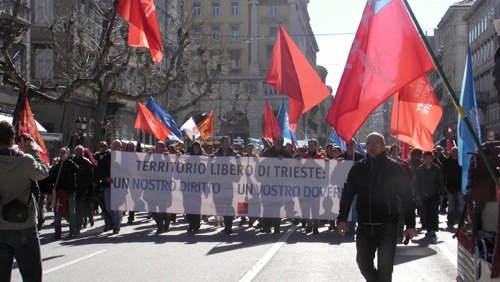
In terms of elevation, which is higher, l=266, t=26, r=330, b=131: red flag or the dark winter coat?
l=266, t=26, r=330, b=131: red flag

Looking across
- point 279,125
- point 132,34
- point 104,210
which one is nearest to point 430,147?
point 132,34

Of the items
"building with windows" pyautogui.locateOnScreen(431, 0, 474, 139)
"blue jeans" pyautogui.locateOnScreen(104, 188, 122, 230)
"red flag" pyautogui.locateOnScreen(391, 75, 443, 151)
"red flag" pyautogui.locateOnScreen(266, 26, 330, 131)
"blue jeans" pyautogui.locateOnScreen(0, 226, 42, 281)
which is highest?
"building with windows" pyautogui.locateOnScreen(431, 0, 474, 139)

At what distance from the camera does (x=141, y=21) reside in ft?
43.7

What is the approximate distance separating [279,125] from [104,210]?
31.7 ft

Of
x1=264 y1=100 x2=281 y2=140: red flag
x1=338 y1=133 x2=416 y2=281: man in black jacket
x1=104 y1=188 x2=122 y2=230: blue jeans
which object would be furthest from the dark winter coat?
x1=264 y1=100 x2=281 y2=140: red flag

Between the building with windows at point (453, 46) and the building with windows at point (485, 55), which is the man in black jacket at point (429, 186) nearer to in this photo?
the building with windows at point (485, 55)

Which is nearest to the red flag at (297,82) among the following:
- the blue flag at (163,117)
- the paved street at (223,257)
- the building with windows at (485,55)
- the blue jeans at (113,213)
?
the paved street at (223,257)

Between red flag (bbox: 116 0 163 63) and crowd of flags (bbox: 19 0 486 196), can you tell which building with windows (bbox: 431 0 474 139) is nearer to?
crowd of flags (bbox: 19 0 486 196)

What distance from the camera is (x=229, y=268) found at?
384 inches

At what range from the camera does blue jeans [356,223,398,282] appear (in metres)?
6.55

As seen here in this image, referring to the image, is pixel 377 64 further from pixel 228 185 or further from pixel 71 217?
pixel 71 217

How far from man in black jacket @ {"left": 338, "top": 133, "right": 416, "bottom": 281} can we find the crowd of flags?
0.74 m

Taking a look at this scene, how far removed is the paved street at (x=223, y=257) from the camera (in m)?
9.16

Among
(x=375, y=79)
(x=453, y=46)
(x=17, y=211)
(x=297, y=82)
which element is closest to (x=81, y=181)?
(x=297, y=82)
